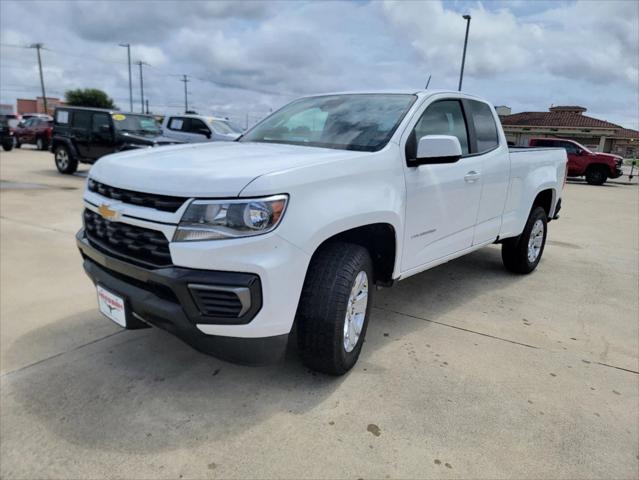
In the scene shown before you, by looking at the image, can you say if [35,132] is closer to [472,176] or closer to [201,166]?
[472,176]

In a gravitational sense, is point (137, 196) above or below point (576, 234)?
above

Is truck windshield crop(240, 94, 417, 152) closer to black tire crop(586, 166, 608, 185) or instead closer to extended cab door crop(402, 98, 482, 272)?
extended cab door crop(402, 98, 482, 272)

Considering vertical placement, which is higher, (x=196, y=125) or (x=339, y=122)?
(x=339, y=122)

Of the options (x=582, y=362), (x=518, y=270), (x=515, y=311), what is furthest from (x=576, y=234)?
(x=582, y=362)

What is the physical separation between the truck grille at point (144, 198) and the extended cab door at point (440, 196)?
1468mm

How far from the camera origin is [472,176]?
3740mm

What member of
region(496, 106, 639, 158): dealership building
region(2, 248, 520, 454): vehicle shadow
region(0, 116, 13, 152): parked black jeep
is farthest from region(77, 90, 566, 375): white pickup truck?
region(496, 106, 639, 158): dealership building

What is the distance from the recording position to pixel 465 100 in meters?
4.00

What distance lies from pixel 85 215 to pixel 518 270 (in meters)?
4.14

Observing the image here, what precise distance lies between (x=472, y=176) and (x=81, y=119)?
11.6 m

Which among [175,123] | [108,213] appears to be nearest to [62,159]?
[175,123]

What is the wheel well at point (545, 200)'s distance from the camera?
513 centimetres

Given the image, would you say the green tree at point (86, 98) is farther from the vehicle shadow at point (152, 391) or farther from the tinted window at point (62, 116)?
the vehicle shadow at point (152, 391)

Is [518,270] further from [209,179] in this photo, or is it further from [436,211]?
[209,179]
